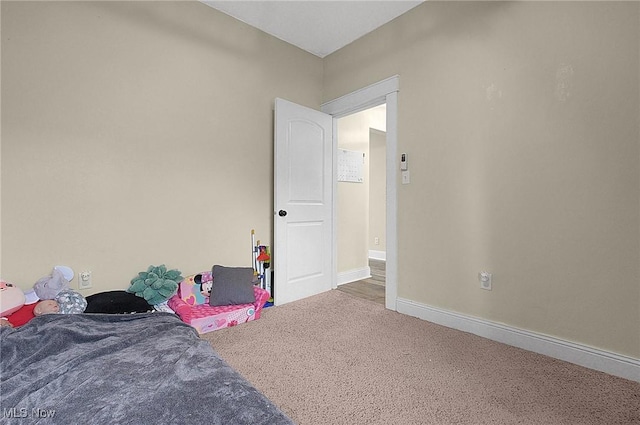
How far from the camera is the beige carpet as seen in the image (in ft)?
4.56

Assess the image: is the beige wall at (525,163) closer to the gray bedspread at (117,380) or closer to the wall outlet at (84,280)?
the gray bedspread at (117,380)

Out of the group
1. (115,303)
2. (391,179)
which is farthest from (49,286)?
(391,179)

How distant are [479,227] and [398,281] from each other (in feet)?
2.92

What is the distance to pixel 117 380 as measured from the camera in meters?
0.98

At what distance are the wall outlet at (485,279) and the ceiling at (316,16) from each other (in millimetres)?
2368

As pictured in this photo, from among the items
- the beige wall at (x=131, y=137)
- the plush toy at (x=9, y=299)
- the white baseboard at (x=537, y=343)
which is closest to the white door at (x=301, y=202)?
the beige wall at (x=131, y=137)

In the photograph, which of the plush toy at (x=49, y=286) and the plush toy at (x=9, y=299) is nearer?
the plush toy at (x=9, y=299)

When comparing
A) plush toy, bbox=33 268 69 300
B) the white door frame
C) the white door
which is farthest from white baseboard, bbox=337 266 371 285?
plush toy, bbox=33 268 69 300

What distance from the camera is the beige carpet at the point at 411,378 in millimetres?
1390

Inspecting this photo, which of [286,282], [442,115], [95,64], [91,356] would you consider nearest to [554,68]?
[442,115]

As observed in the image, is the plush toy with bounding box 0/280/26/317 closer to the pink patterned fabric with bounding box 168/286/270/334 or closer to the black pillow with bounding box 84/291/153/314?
the black pillow with bounding box 84/291/153/314

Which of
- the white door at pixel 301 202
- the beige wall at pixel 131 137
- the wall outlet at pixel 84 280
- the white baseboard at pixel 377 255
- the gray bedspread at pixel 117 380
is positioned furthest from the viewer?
the white baseboard at pixel 377 255

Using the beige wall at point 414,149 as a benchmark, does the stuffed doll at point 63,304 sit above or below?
below

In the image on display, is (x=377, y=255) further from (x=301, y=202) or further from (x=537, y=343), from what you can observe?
(x=537, y=343)
